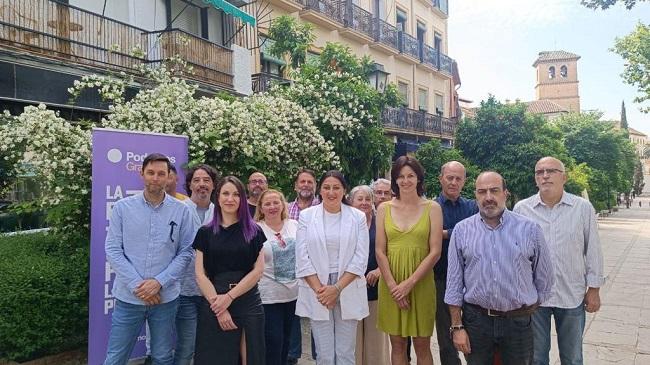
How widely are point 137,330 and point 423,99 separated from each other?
23.2 m

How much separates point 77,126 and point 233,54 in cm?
759

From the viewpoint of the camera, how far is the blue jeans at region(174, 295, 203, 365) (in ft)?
12.9

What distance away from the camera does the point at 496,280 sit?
124 inches

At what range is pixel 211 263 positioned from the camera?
11.5 ft

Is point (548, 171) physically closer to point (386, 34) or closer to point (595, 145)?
point (386, 34)

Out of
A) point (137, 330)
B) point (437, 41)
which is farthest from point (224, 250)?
point (437, 41)

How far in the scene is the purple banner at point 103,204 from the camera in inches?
167

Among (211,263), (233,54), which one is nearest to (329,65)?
(233,54)

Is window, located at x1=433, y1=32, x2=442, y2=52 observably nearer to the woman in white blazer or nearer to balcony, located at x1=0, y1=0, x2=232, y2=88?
balcony, located at x1=0, y1=0, x2=232, y2=88

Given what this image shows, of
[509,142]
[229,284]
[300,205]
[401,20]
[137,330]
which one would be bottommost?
[137,330]

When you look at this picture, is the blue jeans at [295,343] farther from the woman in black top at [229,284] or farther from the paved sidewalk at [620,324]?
the woman in black top at [229,284]

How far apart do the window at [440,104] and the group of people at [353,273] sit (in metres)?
23.6

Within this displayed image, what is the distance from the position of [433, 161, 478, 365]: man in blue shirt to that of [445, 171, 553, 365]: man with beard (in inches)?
26.3

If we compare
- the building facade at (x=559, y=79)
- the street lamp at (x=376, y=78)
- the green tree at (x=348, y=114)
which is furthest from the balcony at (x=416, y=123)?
the building facade at (x=559, y=79)
